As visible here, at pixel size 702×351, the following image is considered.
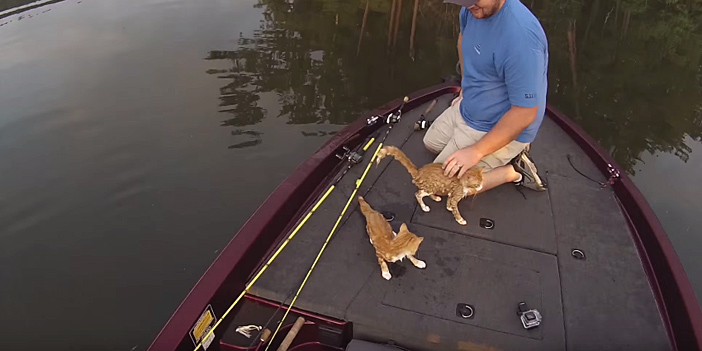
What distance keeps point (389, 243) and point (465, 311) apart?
58cm

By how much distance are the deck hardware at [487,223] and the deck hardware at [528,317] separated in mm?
753

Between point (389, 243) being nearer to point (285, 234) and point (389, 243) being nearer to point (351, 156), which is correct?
point (285, 234)

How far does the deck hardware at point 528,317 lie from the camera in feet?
8.52

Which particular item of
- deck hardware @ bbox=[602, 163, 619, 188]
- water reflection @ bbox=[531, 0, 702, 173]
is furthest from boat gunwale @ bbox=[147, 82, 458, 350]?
water reflection @ bbox=[531, 0, 702, 173]

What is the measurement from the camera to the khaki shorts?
140 inches

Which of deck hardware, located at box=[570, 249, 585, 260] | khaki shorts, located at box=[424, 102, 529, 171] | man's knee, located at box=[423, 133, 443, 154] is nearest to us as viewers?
deck hardware, located at box=[570, 249, 585, 260]

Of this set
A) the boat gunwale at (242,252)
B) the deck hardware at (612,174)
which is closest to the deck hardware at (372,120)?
the boat gunwale at (242,252)

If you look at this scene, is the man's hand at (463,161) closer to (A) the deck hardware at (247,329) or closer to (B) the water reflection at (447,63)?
(A) the deck hardware at (247,329)

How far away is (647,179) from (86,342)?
22.6ft

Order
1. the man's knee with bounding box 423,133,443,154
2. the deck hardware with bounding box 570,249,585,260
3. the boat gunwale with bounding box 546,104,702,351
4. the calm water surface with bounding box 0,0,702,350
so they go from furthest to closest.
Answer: the calm water surface with bounding box 0,0,702,350 < the man's knee with bounding box 423,133,443,154 < the deck hardware with bounding box 570,249,585,260 < the boat gunwale with bounding box 546,104,702,351

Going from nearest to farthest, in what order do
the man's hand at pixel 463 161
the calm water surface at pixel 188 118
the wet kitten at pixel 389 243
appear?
1. the wet kitten at pixel 389 243
2. the man's hand at pixel 463 161
3. the calm water surface at pixel 188 118

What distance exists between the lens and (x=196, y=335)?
260 cm

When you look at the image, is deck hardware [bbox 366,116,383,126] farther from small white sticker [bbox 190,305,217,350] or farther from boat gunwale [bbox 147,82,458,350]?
small white sticker [bbox 190,305,217,350]

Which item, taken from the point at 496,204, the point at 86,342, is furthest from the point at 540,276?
the point at 86,342
